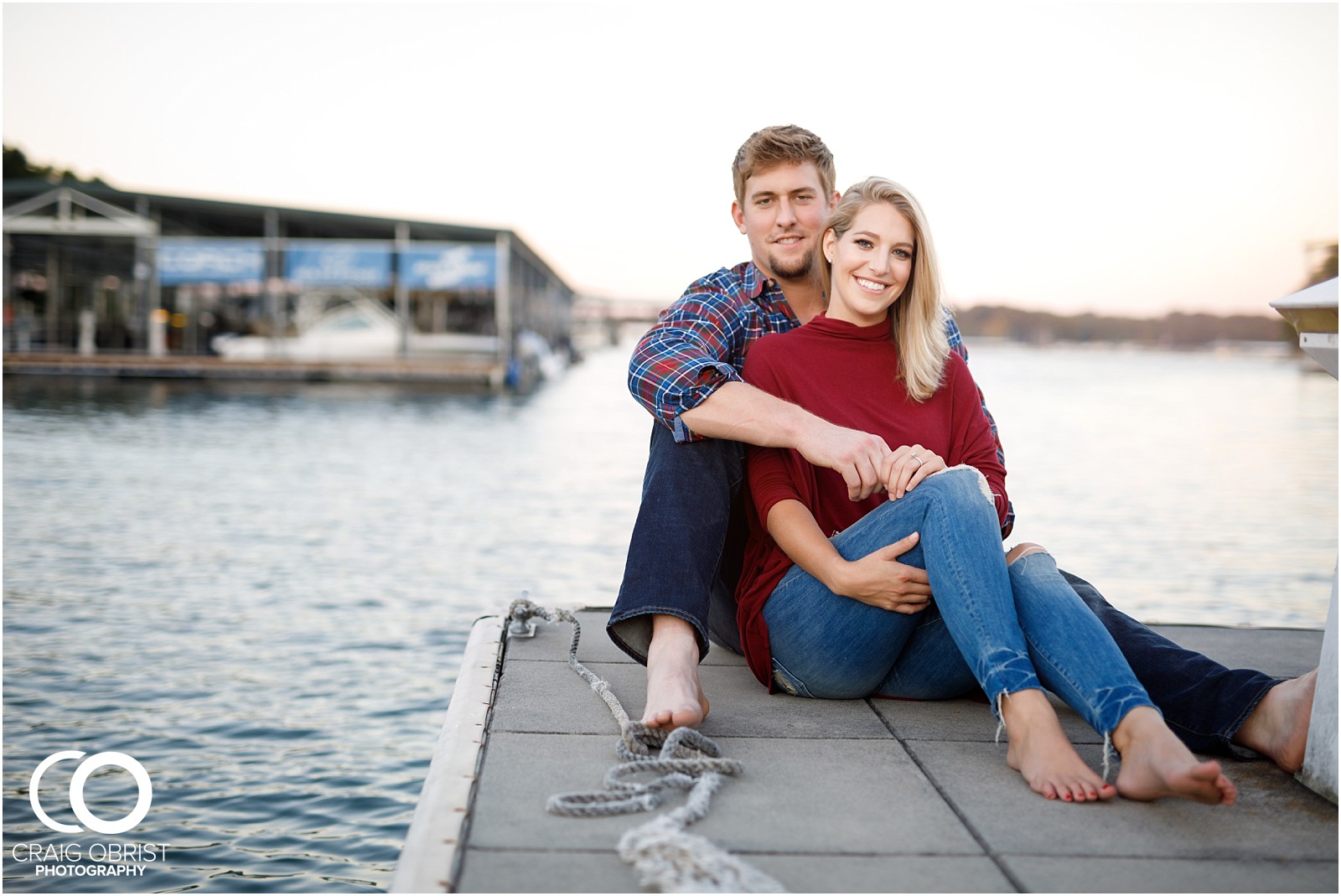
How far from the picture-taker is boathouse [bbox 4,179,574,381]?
29.2m

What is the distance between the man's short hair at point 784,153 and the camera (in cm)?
303

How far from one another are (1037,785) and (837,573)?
0.52 meters

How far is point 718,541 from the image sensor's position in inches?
95.8

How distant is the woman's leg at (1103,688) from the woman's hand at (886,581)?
180mm

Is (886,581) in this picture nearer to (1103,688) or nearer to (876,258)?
(1103,688)

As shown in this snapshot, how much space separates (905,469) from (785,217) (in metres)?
1.00

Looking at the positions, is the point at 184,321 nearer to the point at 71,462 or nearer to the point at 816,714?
the point at 71,462

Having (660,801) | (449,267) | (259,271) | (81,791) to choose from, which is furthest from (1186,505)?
(259,271)

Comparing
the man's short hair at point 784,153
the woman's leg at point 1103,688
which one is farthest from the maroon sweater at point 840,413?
the man's short hair at point 784,153

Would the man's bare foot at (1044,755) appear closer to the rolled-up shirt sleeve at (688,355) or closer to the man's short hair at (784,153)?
the rolled-up shirt sleeve at (688,355)

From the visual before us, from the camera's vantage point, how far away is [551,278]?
52.8 metres

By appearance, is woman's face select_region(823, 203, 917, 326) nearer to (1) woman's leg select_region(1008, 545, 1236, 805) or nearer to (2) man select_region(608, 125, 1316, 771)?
(2) man select_region(608, 125, 1316, 771)

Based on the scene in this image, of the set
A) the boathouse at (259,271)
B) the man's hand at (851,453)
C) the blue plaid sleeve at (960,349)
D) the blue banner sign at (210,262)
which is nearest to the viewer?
the man's hand at (851,453)

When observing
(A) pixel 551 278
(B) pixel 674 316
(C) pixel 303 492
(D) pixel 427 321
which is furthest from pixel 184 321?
(B) pixel 674 316
